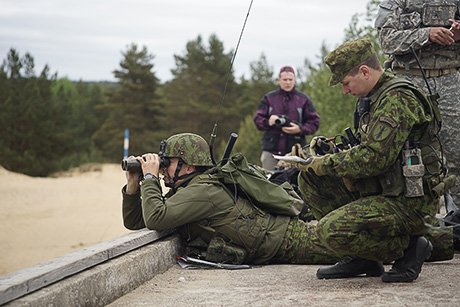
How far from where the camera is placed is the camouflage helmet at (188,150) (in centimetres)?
502

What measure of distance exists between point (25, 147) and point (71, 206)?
15.8 metres

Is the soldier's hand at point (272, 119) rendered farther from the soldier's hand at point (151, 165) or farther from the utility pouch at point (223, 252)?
the utility pouch at point (223, 252)

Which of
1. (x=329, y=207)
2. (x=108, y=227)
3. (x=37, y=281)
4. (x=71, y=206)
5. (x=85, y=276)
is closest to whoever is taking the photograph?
(x=37, y=281)

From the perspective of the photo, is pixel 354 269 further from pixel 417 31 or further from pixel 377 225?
pixel 417 31

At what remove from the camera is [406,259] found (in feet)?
13.5

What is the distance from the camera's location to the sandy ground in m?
20.4

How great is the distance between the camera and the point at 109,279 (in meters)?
3.93

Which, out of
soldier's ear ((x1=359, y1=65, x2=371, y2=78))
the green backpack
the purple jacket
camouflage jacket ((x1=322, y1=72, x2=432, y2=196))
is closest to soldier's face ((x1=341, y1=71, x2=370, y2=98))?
soldier's ear ((x1=359, y1=65, x2=371, y2=78))

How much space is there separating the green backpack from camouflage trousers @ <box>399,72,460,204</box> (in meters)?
1.19

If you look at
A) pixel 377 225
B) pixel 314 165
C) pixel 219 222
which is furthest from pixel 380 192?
pixel 219 222

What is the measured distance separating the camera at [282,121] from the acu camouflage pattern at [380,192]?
4357mm

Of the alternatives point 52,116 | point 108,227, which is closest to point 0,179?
point 108,227

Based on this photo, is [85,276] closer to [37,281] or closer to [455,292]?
[37,281]

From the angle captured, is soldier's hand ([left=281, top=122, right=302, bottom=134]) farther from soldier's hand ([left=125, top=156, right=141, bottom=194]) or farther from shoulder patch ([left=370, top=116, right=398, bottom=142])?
shoulder patch ([left=370, top=116, right=398, bottom=142])
